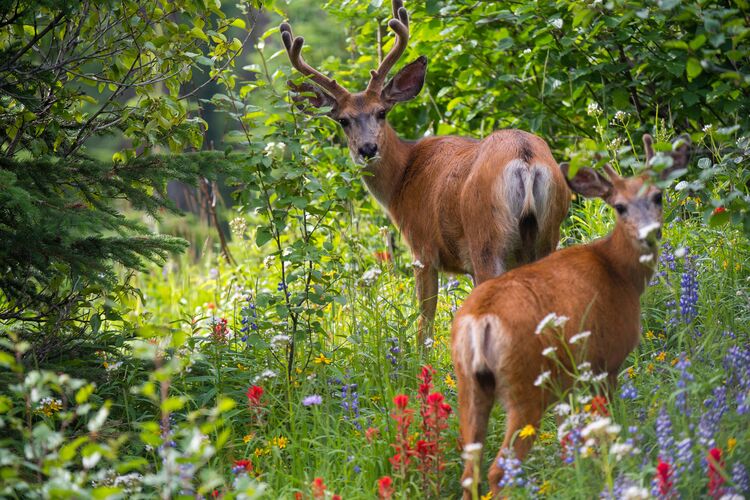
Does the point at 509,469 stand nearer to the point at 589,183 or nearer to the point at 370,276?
the point at 589,183

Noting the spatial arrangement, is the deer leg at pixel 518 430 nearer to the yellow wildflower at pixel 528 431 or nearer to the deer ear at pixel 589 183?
the yellow wildflower at pixel 528 431

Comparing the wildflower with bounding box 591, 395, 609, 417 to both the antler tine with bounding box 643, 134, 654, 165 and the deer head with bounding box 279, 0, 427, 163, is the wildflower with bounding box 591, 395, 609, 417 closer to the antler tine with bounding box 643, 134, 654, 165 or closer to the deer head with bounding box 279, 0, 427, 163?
the antler tine with bounding box 643, 134, 654, 165

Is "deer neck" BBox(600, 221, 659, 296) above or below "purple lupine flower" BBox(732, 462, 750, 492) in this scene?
above

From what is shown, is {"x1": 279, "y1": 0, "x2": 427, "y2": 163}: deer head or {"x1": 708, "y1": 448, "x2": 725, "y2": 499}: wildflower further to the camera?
{"x1": 279, "y1": 0, "x2": 427, "y2": 163}: deer head

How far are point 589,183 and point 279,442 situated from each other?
1.82 metres

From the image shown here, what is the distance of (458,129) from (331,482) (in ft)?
16.1

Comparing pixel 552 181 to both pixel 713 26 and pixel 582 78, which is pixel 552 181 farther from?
pixel 582 78

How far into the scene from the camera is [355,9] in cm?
779

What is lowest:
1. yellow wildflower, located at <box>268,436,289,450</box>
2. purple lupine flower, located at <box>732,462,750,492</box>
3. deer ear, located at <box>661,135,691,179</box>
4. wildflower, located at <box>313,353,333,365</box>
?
purple lupine flower, located at <box>732,462,750,492</box>

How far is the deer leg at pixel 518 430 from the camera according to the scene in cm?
370

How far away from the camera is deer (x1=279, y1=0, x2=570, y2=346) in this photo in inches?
208

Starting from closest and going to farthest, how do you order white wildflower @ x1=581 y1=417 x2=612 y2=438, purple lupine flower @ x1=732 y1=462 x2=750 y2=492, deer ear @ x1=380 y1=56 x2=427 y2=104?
white wildflower @ x1=581 y1=417 x2=612 y2=438, purple lupine flower @ x1=732 y1=462 x2=750 y2=492, deer ear @ x1=380 y1=56 x2=427 y2=104

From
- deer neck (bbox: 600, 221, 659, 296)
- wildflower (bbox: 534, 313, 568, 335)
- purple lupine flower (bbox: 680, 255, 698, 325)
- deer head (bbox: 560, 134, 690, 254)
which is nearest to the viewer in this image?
wildflower (bbox: 534, 313, 568, 335)

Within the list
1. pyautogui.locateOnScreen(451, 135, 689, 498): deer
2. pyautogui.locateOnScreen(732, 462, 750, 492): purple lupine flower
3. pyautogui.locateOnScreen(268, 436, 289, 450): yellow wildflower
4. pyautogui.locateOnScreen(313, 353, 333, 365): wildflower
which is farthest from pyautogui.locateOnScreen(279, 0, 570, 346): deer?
pyautogui.locateOnScreen(732, 462, 750, 492): purple lupine flower
